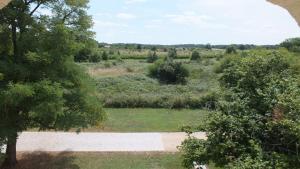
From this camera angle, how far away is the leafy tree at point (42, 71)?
15664 mm

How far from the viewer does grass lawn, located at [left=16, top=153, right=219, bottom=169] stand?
699 inches

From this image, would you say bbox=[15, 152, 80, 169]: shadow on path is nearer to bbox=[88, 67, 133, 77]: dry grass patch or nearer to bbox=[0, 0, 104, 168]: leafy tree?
bbox=[0, 0, 104, 168]: leafy tree

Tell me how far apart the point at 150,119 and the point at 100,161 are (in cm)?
777

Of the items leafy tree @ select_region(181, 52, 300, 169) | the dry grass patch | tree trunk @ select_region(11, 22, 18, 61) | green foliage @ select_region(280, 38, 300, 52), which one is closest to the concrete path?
tree trunk @ select_region(11, 22, 18, 61)

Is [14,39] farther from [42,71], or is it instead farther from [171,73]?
[171,73]

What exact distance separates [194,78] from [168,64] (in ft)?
8.89

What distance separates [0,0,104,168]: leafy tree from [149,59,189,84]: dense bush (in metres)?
20.3

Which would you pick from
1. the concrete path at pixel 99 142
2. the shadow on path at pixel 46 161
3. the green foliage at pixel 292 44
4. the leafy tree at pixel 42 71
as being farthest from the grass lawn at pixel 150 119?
the green foliage at pixel 292 44

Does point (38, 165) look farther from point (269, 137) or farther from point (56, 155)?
point (269, 137)

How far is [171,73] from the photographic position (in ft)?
125

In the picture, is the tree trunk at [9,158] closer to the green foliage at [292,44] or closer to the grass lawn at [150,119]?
the grass lawn at [150,119]

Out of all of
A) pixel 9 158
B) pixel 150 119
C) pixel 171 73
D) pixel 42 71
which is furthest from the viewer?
pixel 171 73

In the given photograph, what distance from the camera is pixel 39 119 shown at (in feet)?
55.9

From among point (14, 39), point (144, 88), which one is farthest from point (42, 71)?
point (144, 88)
